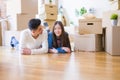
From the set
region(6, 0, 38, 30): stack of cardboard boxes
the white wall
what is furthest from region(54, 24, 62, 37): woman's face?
region(6, 0, 38, 30): stack of cardboard boxes

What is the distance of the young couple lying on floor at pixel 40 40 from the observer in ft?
10.7

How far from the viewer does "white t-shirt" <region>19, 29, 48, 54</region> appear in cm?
329

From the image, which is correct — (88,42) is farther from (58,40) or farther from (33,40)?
(33,40)

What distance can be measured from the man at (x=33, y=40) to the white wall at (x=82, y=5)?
1892 millimetres

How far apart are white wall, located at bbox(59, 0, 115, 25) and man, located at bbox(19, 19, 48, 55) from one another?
6.21 ft

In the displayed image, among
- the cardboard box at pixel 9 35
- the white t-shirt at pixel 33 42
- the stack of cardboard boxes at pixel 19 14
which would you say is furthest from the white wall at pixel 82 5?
the white t-shirt at pixel 33 42

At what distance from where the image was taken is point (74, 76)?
1.76 meters

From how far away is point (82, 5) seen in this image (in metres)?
5.58

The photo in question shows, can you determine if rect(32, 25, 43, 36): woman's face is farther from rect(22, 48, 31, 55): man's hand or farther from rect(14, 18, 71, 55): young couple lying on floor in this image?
rect(22, 48, 31, 55): man's hand

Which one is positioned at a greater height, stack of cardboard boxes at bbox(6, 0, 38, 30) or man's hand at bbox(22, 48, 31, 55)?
stack of cardboard boxes at bbox(6, 0, 38, 30)

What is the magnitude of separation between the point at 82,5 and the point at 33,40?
252 cm

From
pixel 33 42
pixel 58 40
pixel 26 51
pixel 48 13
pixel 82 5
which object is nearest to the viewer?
pixel 26 51

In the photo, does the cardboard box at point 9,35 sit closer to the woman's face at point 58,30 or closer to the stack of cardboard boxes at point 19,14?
the stack of cardboard boxes at point 19,14

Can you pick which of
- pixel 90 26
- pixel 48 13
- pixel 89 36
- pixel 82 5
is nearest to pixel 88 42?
pixel 89 36
